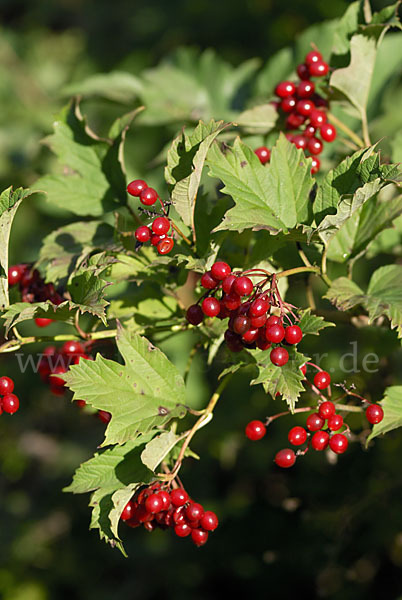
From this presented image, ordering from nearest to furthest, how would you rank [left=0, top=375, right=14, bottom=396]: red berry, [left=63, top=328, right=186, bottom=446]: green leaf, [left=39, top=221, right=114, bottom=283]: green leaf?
[left=63, top=328, right=186, bottom=446]: green leaf, [left=0, top=375, right=14, bottom=396]: red berry, [left=39, top=221, right=114, bottom=283]: green leaf

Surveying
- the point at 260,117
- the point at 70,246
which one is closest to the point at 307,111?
the point at 260,117

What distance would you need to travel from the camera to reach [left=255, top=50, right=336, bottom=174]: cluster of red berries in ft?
5.39

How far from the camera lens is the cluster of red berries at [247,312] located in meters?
1.21

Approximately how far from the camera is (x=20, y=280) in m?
1.63

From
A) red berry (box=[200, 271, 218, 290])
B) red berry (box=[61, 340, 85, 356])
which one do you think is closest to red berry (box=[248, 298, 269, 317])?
red berry (box=[200, 271, 218, 290])

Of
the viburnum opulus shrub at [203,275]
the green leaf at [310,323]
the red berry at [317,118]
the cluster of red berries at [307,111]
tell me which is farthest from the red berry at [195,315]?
the red berry at [317,118]

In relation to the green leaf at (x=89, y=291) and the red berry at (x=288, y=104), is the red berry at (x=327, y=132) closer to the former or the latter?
the red berry at (x=288, y=104)

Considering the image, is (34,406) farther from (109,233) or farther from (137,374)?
(137,374)

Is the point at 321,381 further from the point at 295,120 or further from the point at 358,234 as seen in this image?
the point at 295,120

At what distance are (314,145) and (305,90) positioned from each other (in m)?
0.16

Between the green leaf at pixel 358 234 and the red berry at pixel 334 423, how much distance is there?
400mm

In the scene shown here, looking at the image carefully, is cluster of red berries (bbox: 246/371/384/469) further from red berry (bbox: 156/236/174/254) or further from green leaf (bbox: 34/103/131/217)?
green leaf (bbox: 34/103/131/217)

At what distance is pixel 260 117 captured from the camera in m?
1.68

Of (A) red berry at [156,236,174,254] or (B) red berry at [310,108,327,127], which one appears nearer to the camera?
(A) red berry at [156,236,174,254]
